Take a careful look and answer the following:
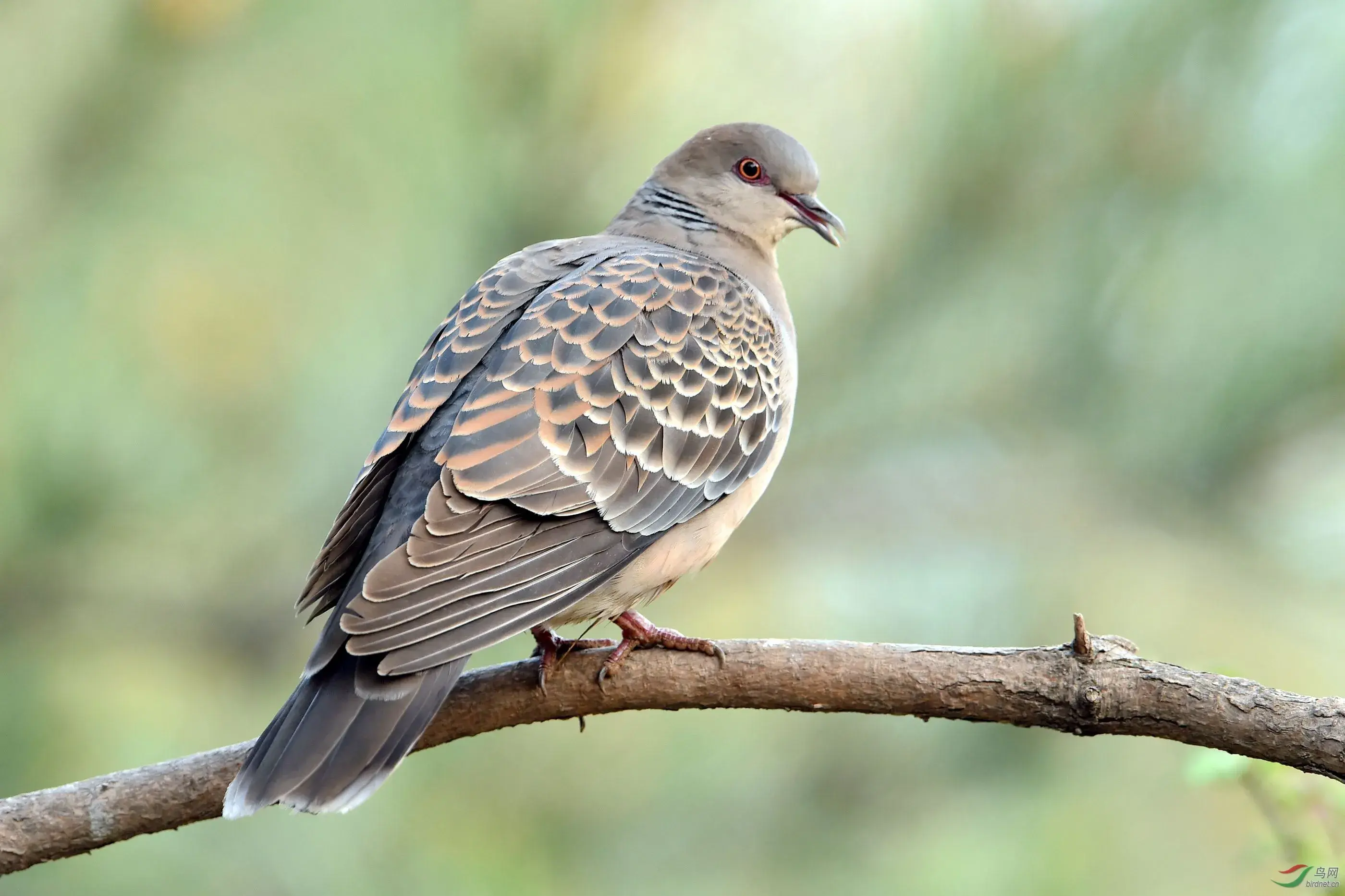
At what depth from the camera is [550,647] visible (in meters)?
2.10

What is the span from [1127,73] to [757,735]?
1.73m

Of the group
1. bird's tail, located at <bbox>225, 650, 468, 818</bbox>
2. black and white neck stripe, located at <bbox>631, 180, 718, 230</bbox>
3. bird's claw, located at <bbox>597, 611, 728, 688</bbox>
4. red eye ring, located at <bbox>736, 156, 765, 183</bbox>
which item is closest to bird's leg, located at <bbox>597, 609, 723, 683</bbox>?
bird's claw, located at <bbox>597, 611, 728, 688</bbox>

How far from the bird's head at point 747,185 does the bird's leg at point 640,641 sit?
3.26ft

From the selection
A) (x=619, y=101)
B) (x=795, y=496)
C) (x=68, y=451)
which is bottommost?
(x=68, y=451)

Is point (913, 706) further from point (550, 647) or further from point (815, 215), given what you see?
point (815, 215)

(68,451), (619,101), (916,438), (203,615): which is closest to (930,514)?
(916,438)

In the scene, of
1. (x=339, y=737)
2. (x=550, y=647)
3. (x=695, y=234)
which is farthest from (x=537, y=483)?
(x=695, y=234)

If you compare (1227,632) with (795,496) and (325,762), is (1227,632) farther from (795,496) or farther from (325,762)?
(325,762)

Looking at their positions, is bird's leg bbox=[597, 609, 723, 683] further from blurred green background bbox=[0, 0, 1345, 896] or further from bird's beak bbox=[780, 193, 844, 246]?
bird's beak bbox=[780, 193, 844, 246]

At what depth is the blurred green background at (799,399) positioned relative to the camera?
9.20 feet

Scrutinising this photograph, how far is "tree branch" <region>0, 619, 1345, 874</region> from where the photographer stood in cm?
175

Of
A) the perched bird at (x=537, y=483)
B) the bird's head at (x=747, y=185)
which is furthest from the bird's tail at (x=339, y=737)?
the bird's head at (x=747, y=185)

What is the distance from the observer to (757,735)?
3178 millimetres

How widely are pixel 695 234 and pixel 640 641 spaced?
0.97m
